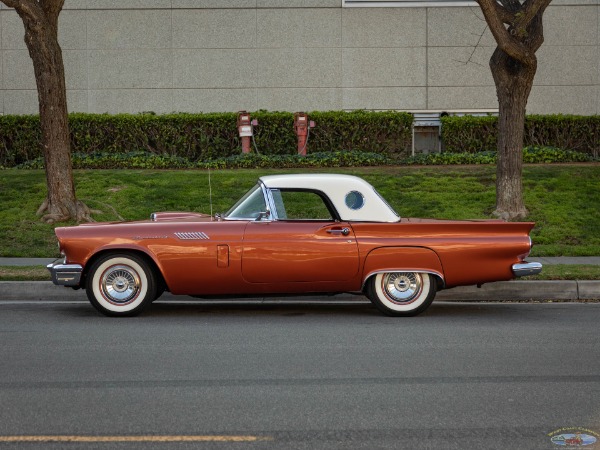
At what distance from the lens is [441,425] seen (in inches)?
231

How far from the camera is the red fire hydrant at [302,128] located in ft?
70.4

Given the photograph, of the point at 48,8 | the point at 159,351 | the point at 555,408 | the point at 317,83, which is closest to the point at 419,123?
the point at 317,83

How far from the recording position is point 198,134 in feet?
71.7

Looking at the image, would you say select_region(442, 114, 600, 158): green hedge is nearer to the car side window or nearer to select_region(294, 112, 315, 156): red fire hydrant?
select_region(294, 112, 315, 156): red fire hydrant

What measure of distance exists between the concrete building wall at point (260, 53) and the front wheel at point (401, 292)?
14.0m

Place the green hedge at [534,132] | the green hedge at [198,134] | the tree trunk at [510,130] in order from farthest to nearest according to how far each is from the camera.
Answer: the green hedge at [534,132] < the green hedge at [198,134] < the tree trunk at [510,130]

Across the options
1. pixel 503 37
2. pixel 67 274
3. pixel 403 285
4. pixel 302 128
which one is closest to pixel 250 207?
pixel 403 285

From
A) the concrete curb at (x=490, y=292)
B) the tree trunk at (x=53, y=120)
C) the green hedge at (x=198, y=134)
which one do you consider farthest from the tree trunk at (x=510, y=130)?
the tree trunk at (x=53, y=120)

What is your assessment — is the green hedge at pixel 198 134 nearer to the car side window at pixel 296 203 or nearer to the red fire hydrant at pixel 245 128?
the red fire hydrant at pixel 245 128

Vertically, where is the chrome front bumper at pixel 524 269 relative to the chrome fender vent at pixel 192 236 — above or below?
below

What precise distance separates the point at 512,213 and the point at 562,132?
5.93 m

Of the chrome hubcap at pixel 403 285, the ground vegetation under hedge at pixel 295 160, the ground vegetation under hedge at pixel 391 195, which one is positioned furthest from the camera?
the ground vegetation under hedge at pixel 295 160

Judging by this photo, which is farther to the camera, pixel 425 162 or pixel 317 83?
pixel 317 83

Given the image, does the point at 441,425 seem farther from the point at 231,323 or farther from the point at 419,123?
the point at 419,123
